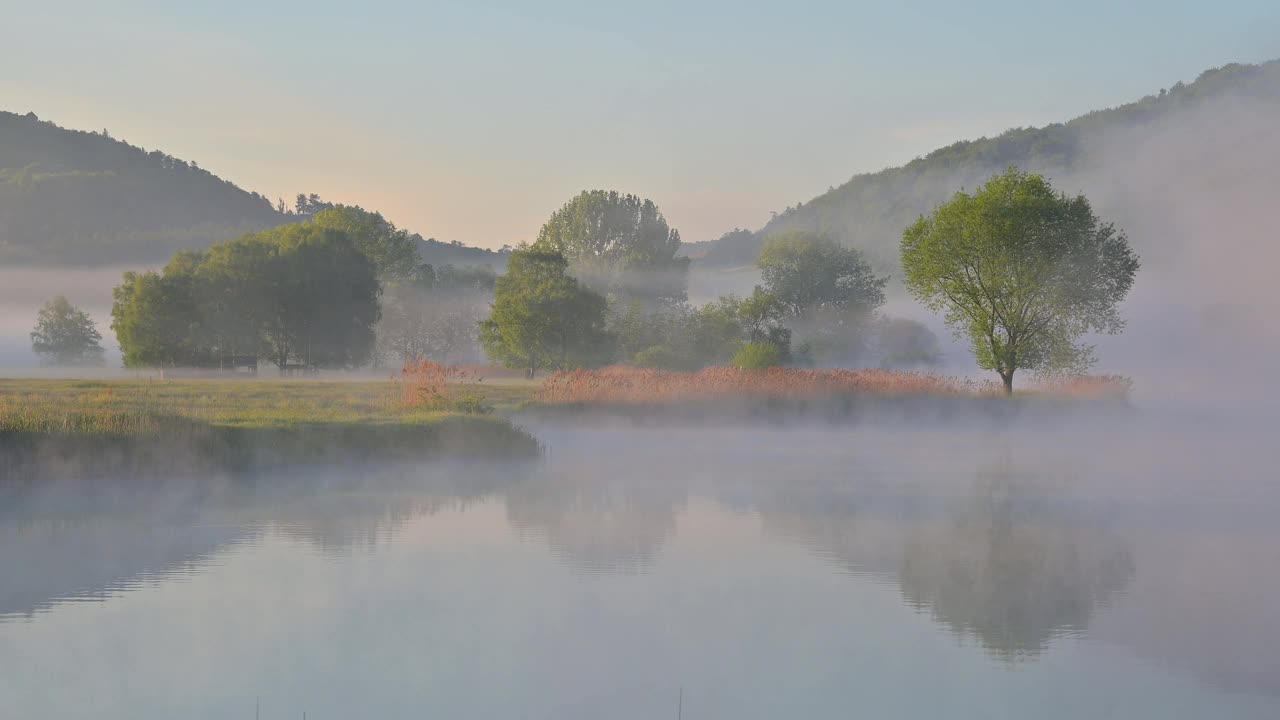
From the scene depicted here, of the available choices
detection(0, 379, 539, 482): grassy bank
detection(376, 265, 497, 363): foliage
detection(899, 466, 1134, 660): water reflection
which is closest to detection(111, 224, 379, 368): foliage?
detection(376, 265, 497, 363): foliage

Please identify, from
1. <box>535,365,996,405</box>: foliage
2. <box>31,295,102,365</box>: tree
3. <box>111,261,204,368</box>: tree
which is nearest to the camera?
<box>535,365,996,405</box>: foliage

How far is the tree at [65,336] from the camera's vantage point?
99.1 m

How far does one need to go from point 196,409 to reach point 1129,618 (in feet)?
82.5

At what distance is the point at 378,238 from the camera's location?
90500 mm

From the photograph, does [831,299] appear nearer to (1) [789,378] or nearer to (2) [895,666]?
(1) [789,378]

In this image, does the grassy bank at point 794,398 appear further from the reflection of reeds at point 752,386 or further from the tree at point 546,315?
the tree at point 546,315

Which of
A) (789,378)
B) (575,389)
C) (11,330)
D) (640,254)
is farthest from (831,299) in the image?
(11,330)

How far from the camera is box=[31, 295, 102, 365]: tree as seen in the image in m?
99.1

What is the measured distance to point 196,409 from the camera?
97.2ft

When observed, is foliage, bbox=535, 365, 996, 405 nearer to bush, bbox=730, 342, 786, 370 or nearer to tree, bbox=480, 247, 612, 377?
bush, bbox=730, 342, 786, 370

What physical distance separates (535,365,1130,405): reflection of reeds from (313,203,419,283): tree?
44.1 metres

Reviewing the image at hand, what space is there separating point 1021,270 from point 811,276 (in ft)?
135

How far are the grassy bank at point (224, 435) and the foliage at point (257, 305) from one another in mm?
34106

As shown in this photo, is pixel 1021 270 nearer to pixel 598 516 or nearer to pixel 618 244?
pixel 598 516
